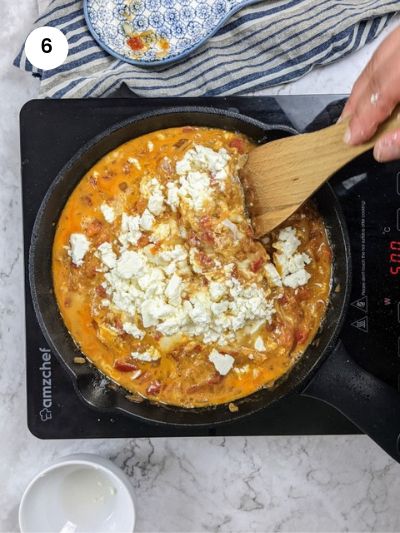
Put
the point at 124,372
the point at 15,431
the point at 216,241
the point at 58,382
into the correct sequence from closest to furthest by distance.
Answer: the point at 216,241
the point at 124,372
the point at 58,382
the point at 15,431

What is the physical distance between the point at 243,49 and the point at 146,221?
0.68 m

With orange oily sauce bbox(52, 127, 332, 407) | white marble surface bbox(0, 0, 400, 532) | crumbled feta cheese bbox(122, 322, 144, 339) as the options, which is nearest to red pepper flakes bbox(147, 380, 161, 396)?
orange oily sauce bbox(52, 127, 332, 407)

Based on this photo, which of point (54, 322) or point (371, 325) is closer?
point (54, 322)

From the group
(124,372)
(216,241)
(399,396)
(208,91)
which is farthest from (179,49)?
(399,396)

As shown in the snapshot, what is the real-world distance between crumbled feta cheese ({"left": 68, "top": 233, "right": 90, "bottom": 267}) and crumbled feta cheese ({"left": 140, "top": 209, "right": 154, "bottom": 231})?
0.16 metres

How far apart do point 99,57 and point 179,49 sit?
0.25 metres

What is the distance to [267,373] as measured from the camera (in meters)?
→ 1.86

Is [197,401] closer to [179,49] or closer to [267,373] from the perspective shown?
[267,373]

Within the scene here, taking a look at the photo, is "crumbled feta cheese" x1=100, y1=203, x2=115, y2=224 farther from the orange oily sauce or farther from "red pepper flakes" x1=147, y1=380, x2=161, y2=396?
"red pepper flakes" x1=147, y1=380, x2=161, y2=396

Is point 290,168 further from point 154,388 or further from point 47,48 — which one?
point 47,48

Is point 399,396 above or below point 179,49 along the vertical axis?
below

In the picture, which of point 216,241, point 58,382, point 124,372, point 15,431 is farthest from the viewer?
point 15,431

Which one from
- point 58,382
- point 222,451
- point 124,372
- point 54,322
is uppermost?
point 54,322

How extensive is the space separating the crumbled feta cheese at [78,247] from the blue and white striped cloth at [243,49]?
470mm
